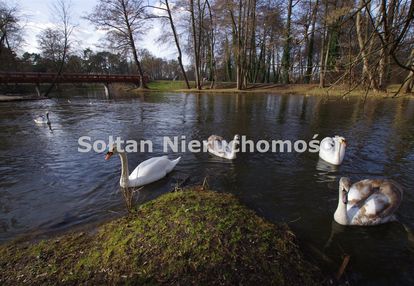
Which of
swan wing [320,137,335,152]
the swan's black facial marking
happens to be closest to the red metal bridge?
swan wing [320,137,335,152]

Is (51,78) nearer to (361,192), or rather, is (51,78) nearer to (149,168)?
(149,168)

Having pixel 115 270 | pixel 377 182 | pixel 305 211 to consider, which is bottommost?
pixel 305 211

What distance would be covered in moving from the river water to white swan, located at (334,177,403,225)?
0.16 meters

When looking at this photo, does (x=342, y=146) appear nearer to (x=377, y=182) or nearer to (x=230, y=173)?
(x=377, y=182)

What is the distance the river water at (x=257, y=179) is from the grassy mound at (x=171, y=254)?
71cm

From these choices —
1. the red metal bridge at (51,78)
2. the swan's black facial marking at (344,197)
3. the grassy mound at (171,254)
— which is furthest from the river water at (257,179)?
the red metal bridge at (51,78)

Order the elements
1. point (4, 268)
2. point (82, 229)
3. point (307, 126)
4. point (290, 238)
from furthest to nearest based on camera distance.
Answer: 1. point (307, 126)
2. point (82, 229)
3. point (290, 238)
4. point (4, 268)

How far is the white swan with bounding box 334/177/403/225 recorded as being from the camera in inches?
164

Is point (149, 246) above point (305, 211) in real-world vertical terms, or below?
above

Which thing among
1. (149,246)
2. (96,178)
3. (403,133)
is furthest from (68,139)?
(403,133)

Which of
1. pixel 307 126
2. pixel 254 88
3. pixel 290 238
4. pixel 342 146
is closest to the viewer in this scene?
pixel 290 238

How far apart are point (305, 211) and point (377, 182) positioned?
1.37 m

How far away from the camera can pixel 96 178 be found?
6.30 metres

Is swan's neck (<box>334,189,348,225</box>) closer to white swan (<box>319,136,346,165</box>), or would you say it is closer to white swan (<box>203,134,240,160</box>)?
white swan (<box>319,136,346,165</box>)
